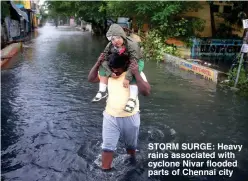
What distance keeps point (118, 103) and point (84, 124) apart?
3.10 m

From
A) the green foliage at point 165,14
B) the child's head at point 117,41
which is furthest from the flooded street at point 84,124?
the green foliage at point 165,14

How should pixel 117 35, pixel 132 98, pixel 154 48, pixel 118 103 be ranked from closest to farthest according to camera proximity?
pixel 117 35
pixel 132 98
pixel 118 103
pixel 154 48

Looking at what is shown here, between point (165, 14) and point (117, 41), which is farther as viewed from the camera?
point (165, 14)

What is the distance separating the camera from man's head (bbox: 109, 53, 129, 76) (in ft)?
12.9

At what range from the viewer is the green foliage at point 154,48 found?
1886cm

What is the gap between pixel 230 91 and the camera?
Result: 34.8 feet

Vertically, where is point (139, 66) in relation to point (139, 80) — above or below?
above

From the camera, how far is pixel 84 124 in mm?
7098

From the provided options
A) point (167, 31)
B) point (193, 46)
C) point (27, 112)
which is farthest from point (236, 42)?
point (27, 112)

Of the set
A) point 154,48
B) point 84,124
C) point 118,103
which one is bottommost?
point 84,124

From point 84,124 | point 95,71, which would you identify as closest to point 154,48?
point 84,124

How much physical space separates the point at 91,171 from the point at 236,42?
1738 cm

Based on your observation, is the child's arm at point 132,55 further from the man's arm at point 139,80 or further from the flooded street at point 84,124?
the flooded street at point 84,124

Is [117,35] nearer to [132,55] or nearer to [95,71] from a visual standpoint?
[132,55]
